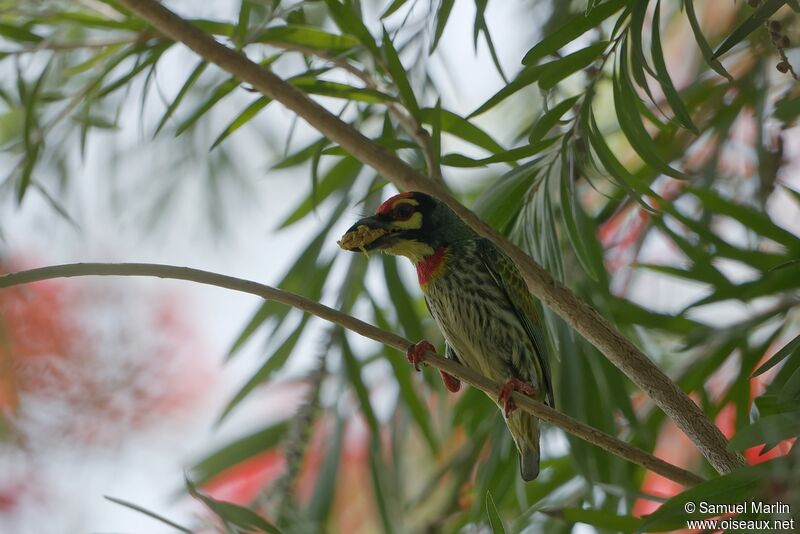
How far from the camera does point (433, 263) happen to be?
2.08 meters

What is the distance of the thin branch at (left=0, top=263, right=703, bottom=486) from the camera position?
117 cm

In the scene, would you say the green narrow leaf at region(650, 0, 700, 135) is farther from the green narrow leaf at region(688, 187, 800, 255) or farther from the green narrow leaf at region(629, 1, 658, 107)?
the green narrow leaf at region(688, 187, 800, 255)

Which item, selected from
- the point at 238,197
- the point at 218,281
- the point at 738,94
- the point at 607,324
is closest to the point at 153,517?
the point at 218,281

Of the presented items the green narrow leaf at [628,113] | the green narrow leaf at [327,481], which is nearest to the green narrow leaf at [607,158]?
the green narrow leaf at [628,113]

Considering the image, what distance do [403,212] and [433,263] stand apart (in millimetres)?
191

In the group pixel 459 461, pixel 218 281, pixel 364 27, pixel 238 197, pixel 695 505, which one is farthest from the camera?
pixel 238 197

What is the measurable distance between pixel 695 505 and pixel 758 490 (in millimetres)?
101

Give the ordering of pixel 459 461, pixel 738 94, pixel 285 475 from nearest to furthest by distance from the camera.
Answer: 1. pixel 285 475
2. pixel 738 94
3. pixel 459 461

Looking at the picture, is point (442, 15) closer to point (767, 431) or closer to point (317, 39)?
point (317, 39)

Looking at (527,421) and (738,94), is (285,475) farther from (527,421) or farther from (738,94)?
(738,94)

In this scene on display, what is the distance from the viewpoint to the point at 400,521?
282 cm

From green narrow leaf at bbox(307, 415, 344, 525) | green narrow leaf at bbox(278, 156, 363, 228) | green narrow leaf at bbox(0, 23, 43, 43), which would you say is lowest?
green narrow leaf at bbox(307, 415, 344, 525)

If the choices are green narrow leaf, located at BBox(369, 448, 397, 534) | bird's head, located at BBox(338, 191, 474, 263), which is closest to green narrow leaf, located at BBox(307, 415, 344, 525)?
green narrow leaf, located at BBox(369, 448, 397, 534)

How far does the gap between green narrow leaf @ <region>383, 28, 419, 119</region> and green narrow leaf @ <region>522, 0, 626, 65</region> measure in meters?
0.27
